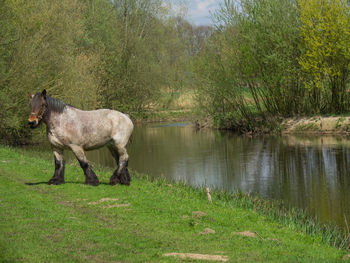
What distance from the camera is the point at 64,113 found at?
13703 mm

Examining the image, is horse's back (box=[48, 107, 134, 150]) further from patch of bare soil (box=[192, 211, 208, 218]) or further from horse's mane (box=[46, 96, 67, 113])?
patch of bare soil (box=[192, 211, 208, 218])

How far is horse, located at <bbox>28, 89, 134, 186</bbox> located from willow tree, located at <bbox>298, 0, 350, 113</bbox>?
21.4 meters

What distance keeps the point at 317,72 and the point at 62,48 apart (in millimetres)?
16385

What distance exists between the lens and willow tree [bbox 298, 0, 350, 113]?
3216 cm

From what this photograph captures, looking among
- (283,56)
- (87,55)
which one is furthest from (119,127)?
(87,55)

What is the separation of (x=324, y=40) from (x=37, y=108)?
2387cm

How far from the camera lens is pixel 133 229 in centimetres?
908

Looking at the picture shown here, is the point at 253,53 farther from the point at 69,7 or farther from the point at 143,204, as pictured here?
the point at 143,204

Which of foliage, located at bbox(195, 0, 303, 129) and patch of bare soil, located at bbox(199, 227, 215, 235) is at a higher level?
foliage, located at bbox(195, 0, 303, 129)

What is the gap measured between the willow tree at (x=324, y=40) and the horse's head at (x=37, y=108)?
73.8 ft

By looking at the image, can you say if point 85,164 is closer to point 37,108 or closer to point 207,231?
point 37,108

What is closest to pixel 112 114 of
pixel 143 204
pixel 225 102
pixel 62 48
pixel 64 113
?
pixel 64 113

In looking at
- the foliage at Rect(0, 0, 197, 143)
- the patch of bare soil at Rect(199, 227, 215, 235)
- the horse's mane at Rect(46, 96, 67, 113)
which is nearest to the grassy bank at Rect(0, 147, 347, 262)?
the patch of bare soil at Rect(199, 227, 215, 235)

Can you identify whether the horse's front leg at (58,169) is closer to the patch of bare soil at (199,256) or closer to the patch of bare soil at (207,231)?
the patch of bare soil at (207,231)
